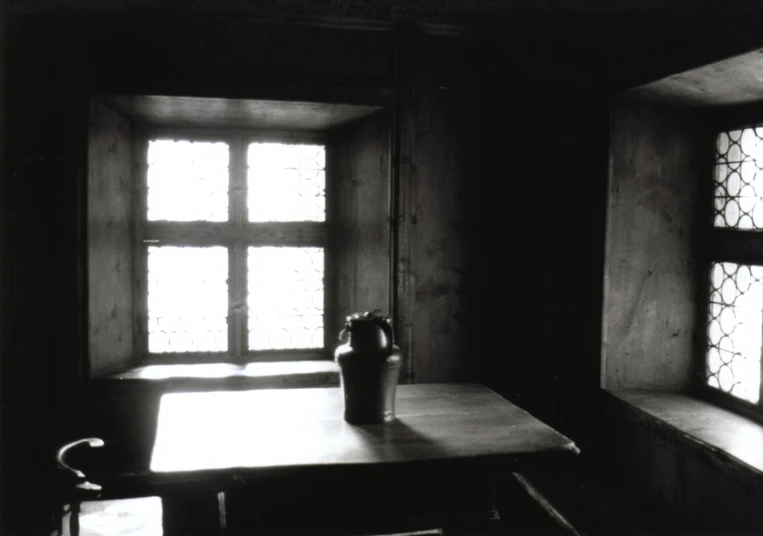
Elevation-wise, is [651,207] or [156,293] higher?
[651,207]

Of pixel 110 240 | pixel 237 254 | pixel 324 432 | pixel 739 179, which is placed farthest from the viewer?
pixel 237 254

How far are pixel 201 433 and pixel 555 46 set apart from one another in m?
2.60

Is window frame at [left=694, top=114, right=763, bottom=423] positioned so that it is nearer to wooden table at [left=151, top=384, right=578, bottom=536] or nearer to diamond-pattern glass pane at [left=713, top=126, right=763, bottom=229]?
diamond-pattern glass pane at [left=713, top=126, right=763, bottom=229]

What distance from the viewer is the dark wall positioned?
3.17 meters

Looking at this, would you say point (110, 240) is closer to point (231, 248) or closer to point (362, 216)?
point (231, 248)

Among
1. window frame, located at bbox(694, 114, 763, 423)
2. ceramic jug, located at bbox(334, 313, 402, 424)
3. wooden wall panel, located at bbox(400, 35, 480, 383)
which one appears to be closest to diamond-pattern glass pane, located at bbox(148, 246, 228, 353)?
wooden wall panel, located at bbox(400, 35, 480, 383)

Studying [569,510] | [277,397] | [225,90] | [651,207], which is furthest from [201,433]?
[651,207]

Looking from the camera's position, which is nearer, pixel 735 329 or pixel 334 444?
pixel 334 444

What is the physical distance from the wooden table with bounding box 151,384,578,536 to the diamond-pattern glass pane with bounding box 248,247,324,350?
115 centimetres

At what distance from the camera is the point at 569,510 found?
275 cm

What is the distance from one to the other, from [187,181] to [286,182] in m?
0.58

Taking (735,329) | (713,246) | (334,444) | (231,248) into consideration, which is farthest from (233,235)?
(735,329)

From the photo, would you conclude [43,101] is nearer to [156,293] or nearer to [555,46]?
[156,293]

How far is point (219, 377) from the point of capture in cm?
350
